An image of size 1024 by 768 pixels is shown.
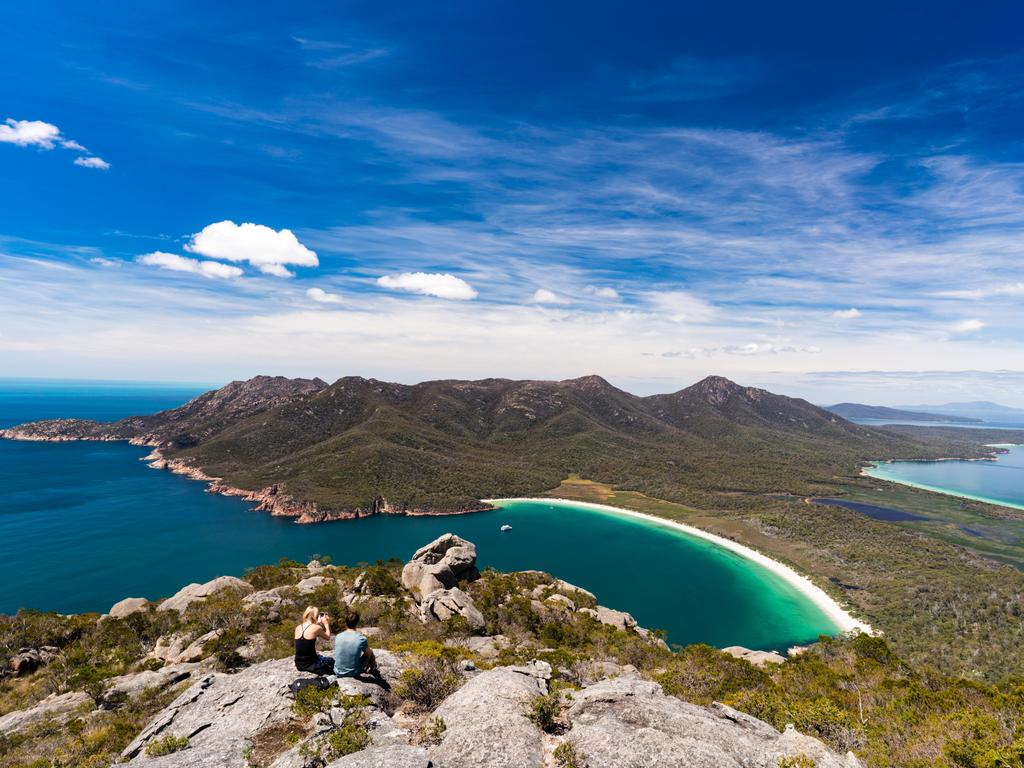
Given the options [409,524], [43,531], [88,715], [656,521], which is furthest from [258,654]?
[43,531]

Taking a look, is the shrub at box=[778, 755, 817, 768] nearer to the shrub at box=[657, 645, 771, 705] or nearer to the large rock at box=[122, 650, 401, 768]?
the shrub at box=[657, 645, 771, 705]

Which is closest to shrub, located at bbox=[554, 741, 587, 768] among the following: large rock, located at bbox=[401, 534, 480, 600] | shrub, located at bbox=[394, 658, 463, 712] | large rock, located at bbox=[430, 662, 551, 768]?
large rock, located at bbox=[430, 662, 551, 768]

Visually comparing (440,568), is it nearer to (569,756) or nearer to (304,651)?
(304,651)

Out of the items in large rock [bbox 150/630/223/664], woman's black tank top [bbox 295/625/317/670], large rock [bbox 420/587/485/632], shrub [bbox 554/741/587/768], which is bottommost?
large rock [bbox 420/587/485/632]

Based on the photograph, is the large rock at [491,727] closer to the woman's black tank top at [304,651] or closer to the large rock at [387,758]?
the large rock at [387,758]

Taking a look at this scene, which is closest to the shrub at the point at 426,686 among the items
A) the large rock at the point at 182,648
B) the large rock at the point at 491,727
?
the large rock at the point at 491,727

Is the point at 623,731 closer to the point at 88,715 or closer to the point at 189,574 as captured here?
the point at 88,715
